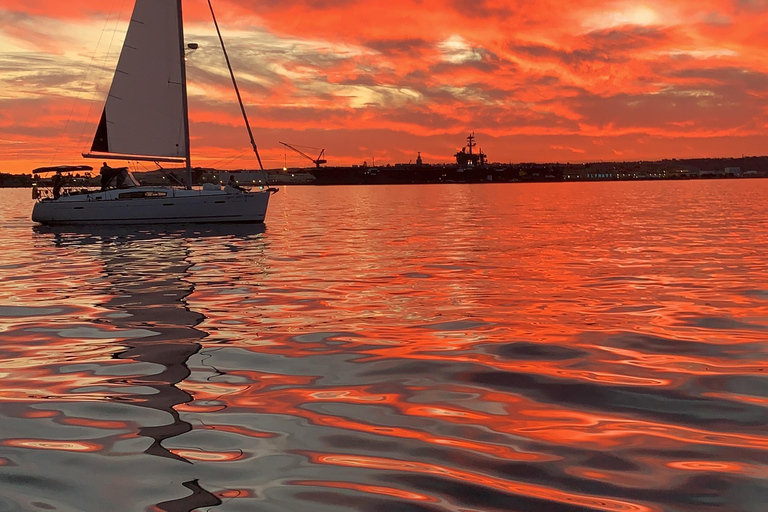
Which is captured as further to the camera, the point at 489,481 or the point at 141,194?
the point at 141,194

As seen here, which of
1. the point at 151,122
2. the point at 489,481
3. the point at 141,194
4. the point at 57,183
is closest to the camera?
the point at 489,481

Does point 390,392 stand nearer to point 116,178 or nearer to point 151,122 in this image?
point 151,122

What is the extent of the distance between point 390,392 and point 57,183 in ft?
133

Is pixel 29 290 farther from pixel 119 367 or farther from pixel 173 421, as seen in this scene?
pixel 173 421

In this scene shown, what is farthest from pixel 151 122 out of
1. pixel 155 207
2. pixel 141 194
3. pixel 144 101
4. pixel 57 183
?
pixel 57 183

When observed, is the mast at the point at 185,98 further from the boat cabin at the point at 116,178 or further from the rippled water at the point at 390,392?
the rippled water at the point at 390,392

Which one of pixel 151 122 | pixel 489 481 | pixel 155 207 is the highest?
pixel 151 122

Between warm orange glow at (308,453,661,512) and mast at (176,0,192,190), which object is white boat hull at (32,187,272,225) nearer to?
mast at (176,0,192,190)

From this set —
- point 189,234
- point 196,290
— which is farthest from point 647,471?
point 189,234

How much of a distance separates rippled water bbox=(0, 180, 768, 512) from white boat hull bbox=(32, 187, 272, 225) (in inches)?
882

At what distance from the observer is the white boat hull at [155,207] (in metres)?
39.1

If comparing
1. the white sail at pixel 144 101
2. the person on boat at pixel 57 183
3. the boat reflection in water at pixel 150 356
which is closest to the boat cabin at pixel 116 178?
the white sail at pixel 144 101

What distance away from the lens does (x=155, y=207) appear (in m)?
39.1

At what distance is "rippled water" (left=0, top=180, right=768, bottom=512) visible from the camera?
475 cm
